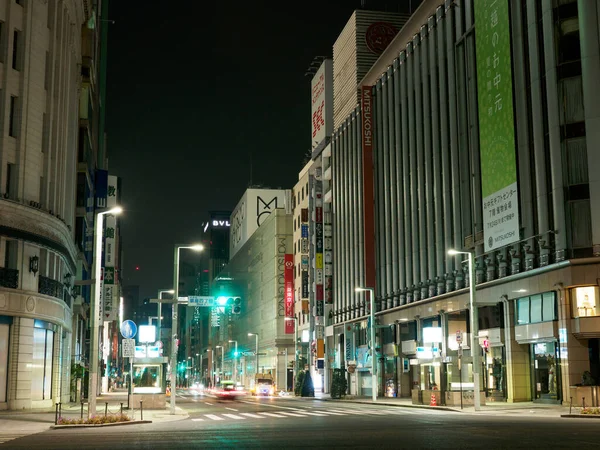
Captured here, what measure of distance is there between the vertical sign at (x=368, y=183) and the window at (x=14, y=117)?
3848 centimetres

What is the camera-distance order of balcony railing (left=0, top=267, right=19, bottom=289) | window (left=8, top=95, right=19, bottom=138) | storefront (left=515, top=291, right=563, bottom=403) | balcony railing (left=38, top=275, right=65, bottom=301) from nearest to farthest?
balcony railing (left=0, top=267, right=19, bottom=289) < storefront (left=515, top=291, right=563, bottom=403) < window (left=8, top=95, right=19, bottom=138) < balcony railing (left=38, top=275, right=65, bottom=301)

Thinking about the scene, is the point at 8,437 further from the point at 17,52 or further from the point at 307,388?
the point at 307,388

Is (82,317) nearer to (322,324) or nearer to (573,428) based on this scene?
(322,324)

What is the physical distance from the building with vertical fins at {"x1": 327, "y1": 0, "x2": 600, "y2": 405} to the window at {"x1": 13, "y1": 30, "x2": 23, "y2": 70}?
2872 cm

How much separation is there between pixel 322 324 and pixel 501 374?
46.4m

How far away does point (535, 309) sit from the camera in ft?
150

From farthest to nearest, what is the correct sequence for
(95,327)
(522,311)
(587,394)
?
1. (522,311)
2. (587,394)
3. (95,327)

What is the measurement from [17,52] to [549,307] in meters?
33.9

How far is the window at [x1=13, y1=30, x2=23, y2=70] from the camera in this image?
45650 millimetres

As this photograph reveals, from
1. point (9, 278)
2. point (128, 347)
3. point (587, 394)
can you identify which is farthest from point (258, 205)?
point (128, 347)

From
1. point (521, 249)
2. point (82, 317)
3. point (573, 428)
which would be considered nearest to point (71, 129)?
point (82, 317)

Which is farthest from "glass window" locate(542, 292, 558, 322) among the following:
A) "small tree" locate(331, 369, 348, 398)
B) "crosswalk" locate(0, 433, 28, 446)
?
"crosswalk" locate(0, 433, 28, 446)

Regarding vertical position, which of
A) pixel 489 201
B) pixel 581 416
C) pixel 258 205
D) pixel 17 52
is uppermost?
pixel 258 205

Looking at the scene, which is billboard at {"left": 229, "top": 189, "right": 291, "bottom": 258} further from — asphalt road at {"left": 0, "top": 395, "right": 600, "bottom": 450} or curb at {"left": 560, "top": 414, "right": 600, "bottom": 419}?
asphalt road at {"left": 0, "top": 395, "right": 600, "bottom": 450}
